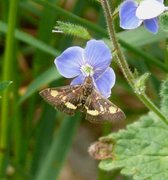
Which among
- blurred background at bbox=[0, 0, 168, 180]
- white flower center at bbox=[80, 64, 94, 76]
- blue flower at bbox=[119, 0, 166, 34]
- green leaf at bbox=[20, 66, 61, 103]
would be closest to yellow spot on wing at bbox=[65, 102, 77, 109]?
white flower center at bbox=[80, 64, 94, 76]

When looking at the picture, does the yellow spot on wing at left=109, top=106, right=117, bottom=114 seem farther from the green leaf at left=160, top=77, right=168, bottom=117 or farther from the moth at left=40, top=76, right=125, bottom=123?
the green leaf at left=160, top=77, right=168, bottom=117

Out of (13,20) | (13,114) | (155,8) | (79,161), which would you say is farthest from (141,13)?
(79,161)

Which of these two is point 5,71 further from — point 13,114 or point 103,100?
point 103,100

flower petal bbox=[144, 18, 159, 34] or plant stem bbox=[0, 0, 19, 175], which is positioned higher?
plant stem bbox=[0, 0, 19, 175]

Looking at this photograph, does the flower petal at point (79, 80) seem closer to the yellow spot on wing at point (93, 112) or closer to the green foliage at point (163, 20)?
the yellow spot on wing at point (93, 112)

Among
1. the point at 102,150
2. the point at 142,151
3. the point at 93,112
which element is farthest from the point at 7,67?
the point at 93,112

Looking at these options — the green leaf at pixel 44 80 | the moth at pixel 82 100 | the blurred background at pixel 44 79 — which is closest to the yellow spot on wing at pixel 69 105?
the moth at pixel 82 100
